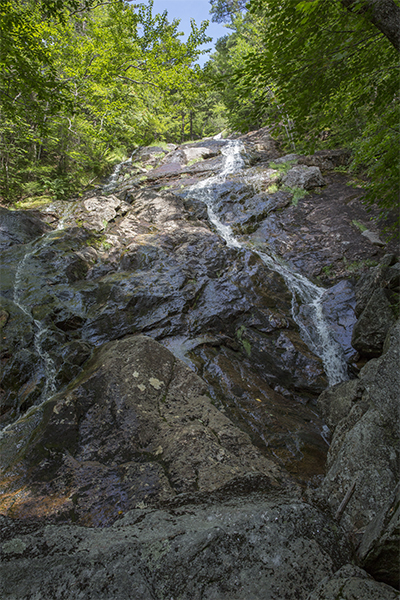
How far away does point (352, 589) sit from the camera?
4.60 ft

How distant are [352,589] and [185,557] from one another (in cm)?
90

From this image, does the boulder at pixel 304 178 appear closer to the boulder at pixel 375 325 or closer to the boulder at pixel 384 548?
Answer: the boulder at pixel 375 325

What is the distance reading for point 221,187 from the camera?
50.4 ft

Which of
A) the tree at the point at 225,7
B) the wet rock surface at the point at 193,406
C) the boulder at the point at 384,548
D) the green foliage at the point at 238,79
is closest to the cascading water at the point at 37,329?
the wet rock surface at the point at 193,406

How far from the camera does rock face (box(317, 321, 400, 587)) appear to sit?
5.24 ft

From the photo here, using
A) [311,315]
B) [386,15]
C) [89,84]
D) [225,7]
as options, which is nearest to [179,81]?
[89,84]

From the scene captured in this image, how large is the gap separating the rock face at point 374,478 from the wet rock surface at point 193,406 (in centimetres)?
1

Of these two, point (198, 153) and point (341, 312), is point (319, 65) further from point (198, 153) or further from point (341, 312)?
point (198, 153)

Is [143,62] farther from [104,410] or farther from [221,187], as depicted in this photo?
[104,410]

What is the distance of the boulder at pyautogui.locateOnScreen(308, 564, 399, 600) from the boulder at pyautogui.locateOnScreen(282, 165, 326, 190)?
14.8 metres

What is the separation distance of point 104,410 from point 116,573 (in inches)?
93.1

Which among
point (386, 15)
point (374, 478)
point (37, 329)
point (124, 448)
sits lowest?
point (374, 478)

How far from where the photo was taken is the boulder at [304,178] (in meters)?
13.9

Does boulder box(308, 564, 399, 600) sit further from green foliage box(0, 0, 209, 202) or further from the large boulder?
green foliage box(0, 0, 209, 202)
